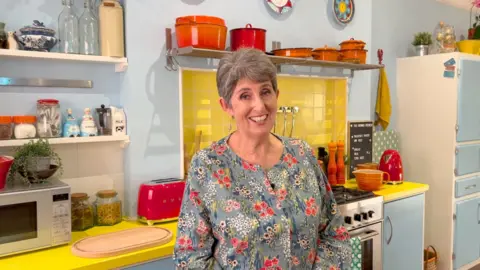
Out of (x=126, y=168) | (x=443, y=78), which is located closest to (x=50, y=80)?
(x=126, y=168)

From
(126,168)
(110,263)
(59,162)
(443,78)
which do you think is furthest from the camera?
(443,78)

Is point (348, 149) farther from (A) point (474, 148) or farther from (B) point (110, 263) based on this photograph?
(B) point (110, 263)

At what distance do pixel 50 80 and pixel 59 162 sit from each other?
0.44 metres

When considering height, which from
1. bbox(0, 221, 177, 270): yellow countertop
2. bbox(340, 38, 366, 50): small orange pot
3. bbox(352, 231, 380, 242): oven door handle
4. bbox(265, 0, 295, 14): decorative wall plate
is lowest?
bbox(352, 231, 380, 242): oven door handle

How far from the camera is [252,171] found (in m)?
1.44

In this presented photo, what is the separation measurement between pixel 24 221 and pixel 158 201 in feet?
2.21

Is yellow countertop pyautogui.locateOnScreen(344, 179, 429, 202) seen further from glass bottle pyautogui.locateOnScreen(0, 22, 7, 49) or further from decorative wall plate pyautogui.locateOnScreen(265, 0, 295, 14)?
glass bottle pyautogui.locateOnScreen(0, 22, 7, 49)

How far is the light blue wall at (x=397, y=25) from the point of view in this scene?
4.03m

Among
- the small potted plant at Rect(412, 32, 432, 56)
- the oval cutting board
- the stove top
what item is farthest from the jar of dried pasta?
the small potted plant at Rect(412, 32, 432, 56)

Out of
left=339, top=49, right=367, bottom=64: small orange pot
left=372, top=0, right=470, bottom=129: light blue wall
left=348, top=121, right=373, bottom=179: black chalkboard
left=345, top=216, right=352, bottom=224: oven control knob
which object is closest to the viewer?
left=345, top=216, right=352, bottom=224: oven control knob

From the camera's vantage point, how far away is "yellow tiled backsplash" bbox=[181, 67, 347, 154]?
9.15ft

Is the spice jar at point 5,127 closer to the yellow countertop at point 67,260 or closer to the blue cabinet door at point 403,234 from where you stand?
Answer: the yellow countertop at point 67,260

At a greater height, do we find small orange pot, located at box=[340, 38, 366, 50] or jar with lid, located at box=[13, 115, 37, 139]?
small orange pot, located at box=[340, 38, 366, 50]

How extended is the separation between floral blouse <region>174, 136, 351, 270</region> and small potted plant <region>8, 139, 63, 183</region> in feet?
3.09
